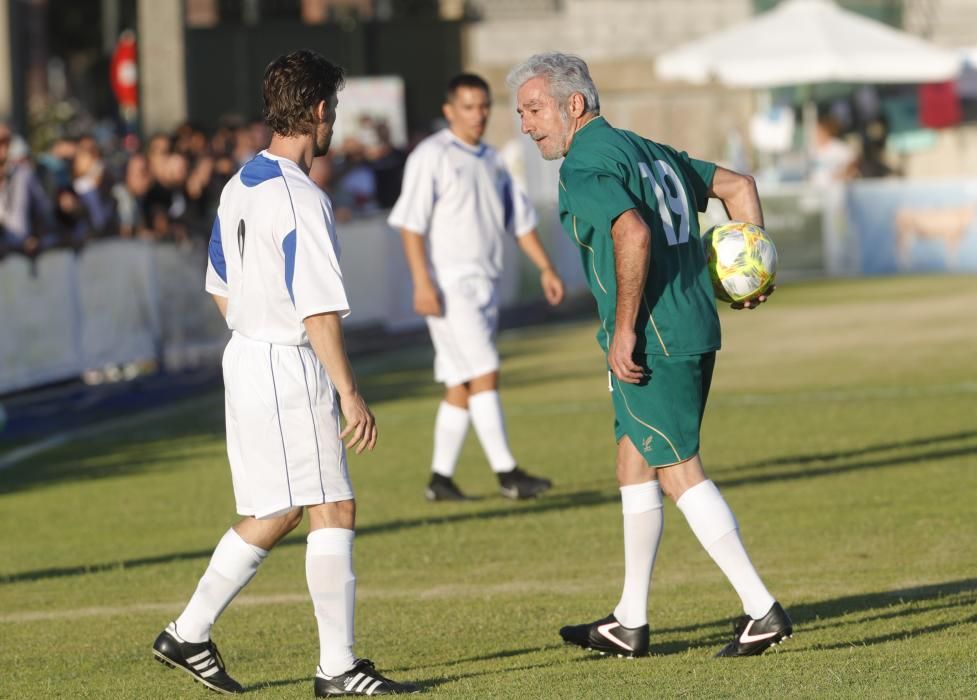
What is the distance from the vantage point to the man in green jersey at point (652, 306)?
6.67 metres

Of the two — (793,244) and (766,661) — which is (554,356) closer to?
(793,244)

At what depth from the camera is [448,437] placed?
37.4 feet

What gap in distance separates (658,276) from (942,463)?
529 cm

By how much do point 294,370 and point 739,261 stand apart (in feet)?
5.29

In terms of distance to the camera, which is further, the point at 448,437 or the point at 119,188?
the point at 119,188

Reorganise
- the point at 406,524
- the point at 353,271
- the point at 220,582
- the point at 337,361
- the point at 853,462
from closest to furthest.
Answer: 1. the point at 337,361
2. the point at 220,582
3. the point at 406,524
4. the point at 853,462
5. the point at 353,271

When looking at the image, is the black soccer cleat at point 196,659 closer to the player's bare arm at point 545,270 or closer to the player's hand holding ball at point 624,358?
the player's hand holding ball at point 624,358

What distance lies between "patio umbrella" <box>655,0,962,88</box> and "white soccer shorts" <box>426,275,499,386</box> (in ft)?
59.9

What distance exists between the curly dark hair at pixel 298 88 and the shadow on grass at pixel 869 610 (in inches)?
87.5

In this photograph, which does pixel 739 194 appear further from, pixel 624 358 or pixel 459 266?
pixel 459 266

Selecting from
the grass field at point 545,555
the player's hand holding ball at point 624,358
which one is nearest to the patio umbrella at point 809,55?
the grass field at point 545,555

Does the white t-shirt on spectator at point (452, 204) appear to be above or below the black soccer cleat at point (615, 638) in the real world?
above

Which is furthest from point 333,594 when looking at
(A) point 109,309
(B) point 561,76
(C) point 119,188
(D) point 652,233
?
(C) point 119,188

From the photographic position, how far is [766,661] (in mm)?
6723
